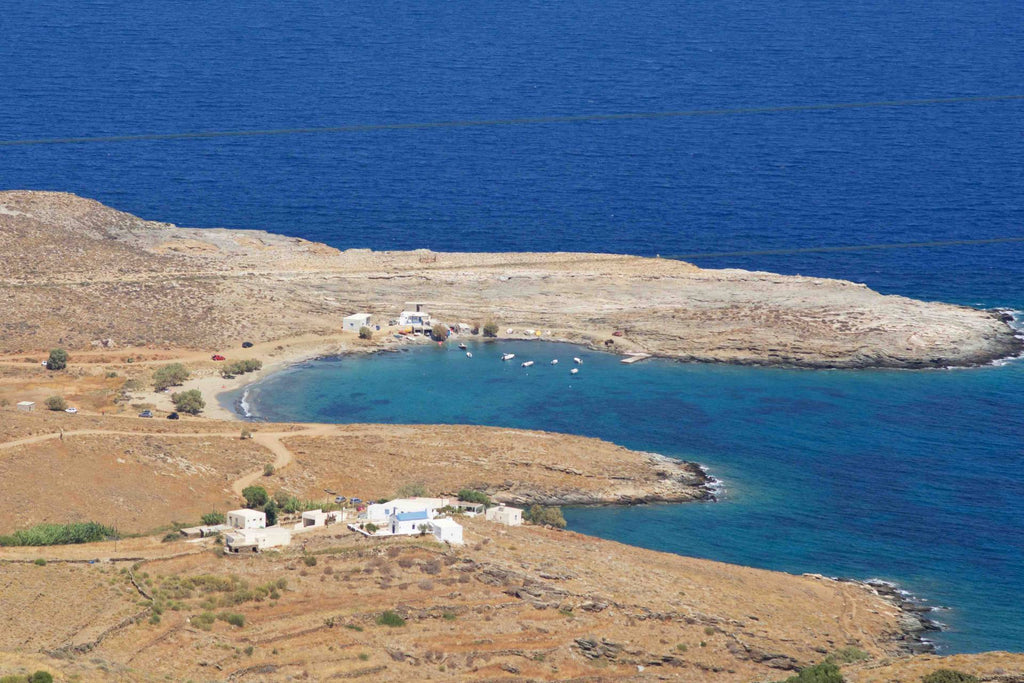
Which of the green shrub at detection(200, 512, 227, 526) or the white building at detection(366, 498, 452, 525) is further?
the green shrub at detection(200, 512, 227, 526)

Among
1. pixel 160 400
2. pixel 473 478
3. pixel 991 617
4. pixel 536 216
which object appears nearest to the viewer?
pixel 991 617

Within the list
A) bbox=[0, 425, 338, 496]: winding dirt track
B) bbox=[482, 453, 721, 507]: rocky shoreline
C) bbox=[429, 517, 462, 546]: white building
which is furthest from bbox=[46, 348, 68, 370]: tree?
bbox=[429, 517, 462, 546]: white building

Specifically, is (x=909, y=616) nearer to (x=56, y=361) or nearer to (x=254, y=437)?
(x=254, y=437)

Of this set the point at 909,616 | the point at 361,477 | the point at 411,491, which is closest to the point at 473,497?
the point at 411,491

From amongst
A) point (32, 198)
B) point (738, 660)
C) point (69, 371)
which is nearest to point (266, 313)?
point (69, 371)

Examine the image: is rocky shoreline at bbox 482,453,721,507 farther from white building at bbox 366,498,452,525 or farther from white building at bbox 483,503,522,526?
white building at bbox 366,498,452,525

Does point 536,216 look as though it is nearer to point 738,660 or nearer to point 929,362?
point 929,362
